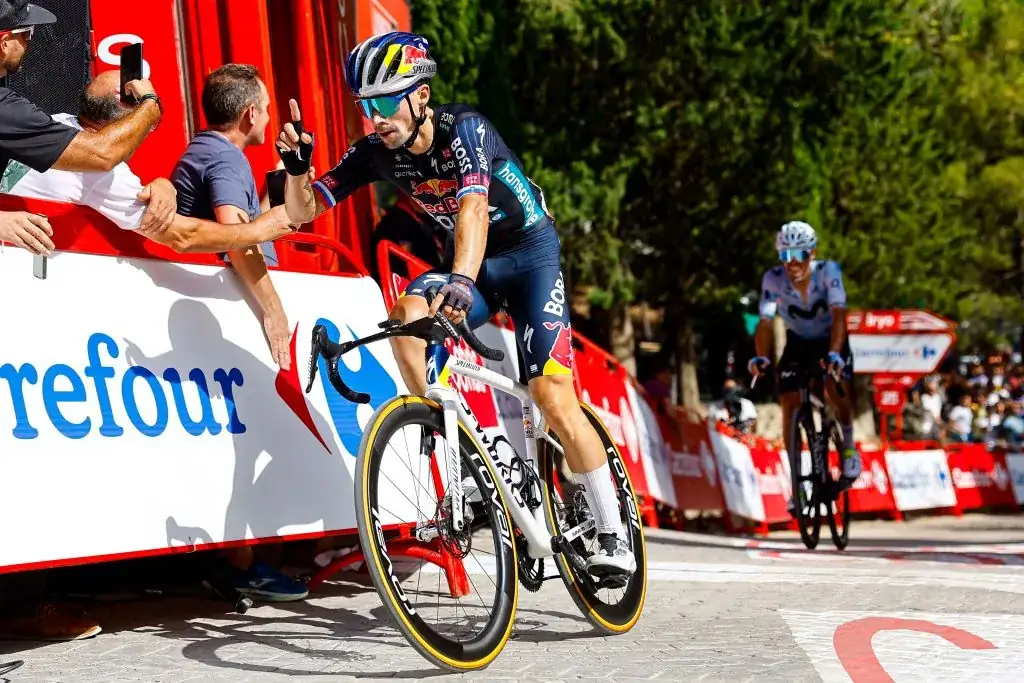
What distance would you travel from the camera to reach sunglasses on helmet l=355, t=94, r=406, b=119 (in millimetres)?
5062

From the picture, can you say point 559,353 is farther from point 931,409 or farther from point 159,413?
point 931,409

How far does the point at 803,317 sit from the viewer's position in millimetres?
10664

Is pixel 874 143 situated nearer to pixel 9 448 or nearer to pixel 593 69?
pixel 593 69

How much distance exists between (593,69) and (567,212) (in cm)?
261

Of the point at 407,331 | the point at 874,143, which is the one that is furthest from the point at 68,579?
the point at 874,143

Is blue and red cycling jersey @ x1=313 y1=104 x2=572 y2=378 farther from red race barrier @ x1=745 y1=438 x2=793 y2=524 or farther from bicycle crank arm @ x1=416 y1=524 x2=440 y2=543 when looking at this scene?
red race barrier @ x1=745 y1=438 x2=793 y2=524

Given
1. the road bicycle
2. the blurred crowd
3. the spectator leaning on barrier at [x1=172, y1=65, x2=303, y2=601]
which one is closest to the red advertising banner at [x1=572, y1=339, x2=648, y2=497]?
the spectator leaning on barrier at [x1=172, y1=65, x2=303, y2=601]

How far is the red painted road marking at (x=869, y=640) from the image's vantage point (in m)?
4.84

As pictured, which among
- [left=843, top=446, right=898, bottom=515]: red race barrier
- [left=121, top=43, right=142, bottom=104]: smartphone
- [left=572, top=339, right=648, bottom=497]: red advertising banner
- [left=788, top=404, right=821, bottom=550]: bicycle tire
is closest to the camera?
[left=121, top=43, right=142, bottom=104]: smartphone

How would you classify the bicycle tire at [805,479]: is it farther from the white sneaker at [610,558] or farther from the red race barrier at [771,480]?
the white sneaker at [610,558]

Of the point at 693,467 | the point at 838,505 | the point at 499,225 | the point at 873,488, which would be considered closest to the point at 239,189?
the point at 499,225

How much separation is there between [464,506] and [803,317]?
20.6ft

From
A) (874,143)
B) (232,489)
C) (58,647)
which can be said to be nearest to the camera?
(58,647)

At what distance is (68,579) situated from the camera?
21.9 feet
